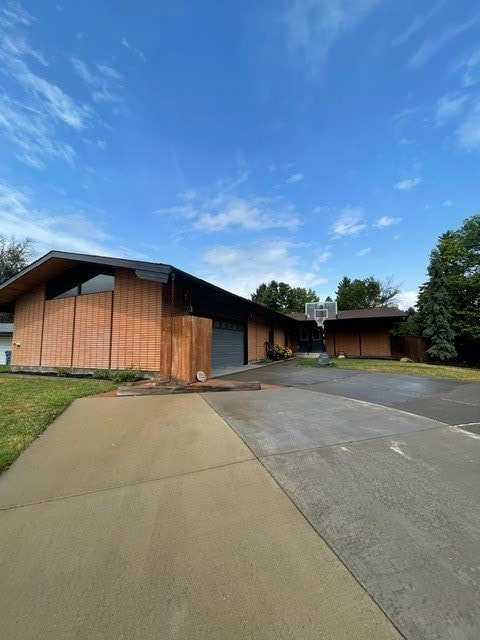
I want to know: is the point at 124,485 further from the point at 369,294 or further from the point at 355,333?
the point at 369,294

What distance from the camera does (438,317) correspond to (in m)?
18.6

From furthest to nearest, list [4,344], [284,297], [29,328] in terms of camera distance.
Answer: [284,297] → [4,344] → [29,328]

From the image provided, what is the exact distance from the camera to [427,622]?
4.25ft

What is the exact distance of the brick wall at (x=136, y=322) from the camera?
8.77 m

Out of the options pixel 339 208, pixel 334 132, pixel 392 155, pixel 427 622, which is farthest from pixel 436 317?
pixel 427 622

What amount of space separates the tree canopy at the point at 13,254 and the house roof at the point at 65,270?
21.5m

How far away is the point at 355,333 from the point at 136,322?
18.3 meters

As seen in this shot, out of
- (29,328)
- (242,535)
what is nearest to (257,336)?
(29,328)

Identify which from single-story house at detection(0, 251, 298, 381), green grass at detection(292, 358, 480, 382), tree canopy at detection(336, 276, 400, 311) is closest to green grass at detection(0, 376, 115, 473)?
single-story house at detection(0, 251, 298, 381)

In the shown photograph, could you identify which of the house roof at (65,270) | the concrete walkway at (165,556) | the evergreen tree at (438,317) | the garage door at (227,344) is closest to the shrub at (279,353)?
the garage door at (227,344)

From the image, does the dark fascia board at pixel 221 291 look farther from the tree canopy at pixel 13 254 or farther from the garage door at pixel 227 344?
the tree canopy at pixel 13 254

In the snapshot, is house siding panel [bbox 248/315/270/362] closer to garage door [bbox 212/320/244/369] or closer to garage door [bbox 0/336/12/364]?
garage door [bbox 212/320/244/369]

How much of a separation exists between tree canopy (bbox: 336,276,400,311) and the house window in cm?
3844

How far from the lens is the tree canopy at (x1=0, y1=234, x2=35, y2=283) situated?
30.5 meters
